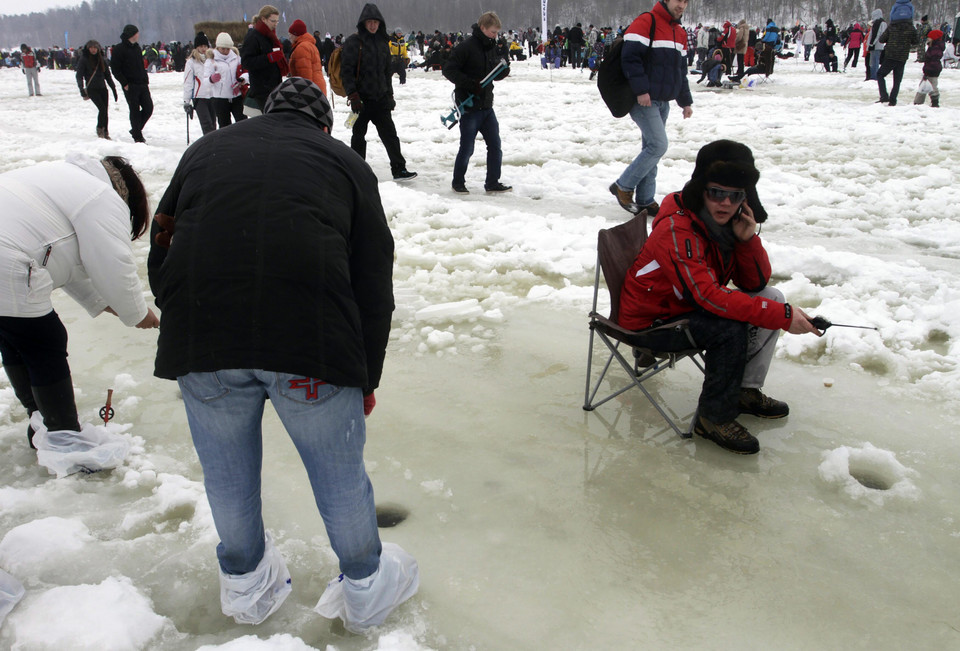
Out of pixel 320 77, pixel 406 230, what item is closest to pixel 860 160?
pixel 406 230

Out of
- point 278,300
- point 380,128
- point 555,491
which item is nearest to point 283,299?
point 278,300

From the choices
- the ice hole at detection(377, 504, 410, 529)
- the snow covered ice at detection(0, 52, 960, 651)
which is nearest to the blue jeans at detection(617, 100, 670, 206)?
the snow covered ice at detection(0, 52, 960, 651)

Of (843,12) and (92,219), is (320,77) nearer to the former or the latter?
(92,219)

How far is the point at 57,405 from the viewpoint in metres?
2.74

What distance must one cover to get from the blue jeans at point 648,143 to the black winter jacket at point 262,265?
4.52 m

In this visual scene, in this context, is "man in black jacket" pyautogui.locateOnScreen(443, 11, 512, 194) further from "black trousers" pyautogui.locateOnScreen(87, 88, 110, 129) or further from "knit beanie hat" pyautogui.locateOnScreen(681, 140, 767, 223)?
"black trousers" pyautogui.locateOnScreen(87, 88, 110, 129)

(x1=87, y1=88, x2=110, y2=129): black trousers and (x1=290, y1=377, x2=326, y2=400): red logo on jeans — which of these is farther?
(x1=87, y1=88, x2=110, y2=129): black trousers

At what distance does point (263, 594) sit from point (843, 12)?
8181cm

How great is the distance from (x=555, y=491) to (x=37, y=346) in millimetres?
2095

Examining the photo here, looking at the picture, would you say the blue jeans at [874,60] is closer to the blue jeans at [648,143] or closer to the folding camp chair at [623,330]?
the blue jeans at [648,143]

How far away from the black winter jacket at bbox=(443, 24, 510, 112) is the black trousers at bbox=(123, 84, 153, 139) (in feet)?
18.3

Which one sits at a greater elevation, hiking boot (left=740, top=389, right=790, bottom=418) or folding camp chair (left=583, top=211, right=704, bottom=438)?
folding camp chair (left=583, top=211, right=704, bottom=438)

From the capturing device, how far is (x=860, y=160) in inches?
308

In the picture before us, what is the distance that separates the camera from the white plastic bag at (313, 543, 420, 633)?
1911 millimetres
